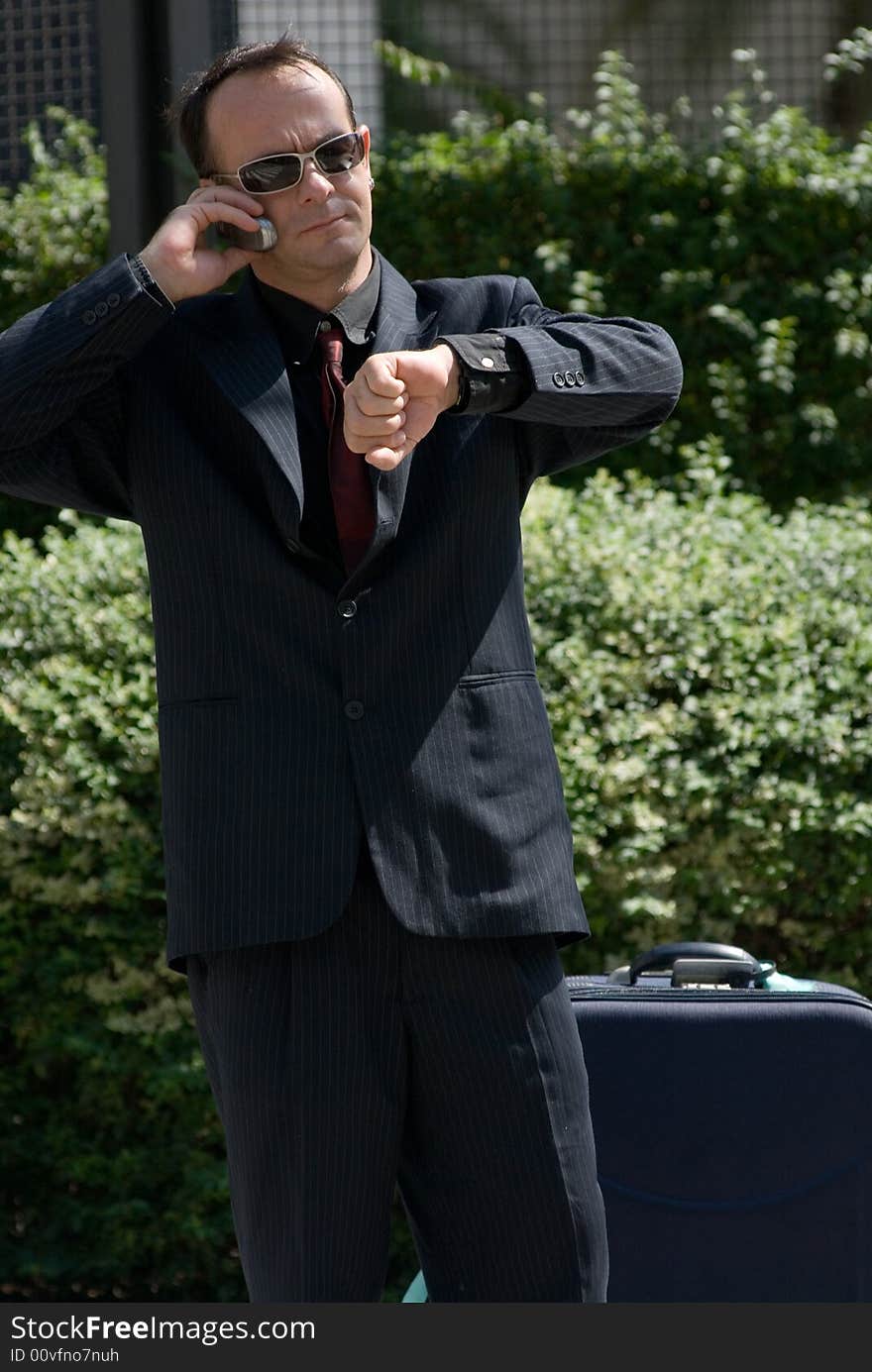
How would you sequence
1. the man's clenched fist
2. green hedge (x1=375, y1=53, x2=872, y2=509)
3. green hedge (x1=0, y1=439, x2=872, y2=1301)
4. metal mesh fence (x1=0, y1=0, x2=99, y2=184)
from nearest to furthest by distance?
the man's clenched fist < green hedge (x1=0, y1=439, x2=872, y2=1301) < green hedge (x1=375, y1=53, x2=872, y2=509) < metal mesh fence (x1=0, y1=0, x2=99, y2=184)

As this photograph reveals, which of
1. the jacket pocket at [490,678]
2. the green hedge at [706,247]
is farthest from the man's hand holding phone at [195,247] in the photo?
the green hedge at [706,247]

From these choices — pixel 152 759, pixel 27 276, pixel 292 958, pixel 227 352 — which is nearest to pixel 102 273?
pixel 227 352

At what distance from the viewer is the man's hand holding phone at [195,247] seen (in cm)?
192

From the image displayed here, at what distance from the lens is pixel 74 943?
3.61 metres

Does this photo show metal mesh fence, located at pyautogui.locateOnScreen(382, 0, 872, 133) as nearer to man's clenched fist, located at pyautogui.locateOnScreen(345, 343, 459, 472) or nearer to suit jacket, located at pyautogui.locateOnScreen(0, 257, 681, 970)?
suit jacket, located at pyautogui.locateOnScreen(0, 257, 681, 970)

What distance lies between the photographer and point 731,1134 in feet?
8.38

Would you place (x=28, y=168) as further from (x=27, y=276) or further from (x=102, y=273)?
(x=102, y=273)

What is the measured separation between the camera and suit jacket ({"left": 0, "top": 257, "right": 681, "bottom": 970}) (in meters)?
1.88

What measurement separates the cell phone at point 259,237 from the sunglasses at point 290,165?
0.04m

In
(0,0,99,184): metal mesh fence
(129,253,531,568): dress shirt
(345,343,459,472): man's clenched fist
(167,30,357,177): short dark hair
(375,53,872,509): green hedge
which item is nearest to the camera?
(345,343,459,472): man's clenched fist

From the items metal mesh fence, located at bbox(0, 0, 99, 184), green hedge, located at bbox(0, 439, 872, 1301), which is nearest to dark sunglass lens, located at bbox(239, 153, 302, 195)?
green hedge, located at bbox(0, 439, 872, 1301)

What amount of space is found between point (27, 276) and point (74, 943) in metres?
3.72

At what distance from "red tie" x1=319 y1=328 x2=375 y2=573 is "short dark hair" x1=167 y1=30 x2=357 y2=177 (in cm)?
34

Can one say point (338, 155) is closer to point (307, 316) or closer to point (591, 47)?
point (307, 316)
